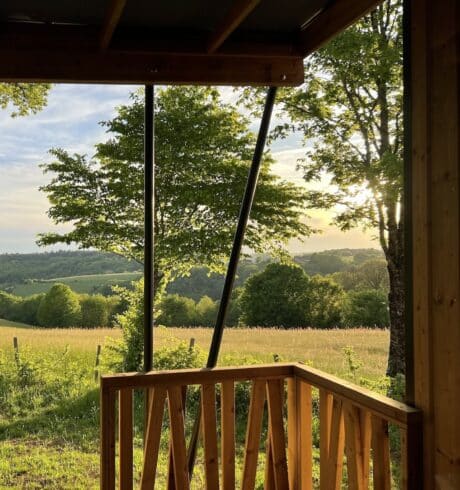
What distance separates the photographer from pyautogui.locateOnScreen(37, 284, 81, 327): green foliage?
643 cm

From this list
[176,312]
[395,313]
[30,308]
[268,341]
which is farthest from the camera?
[176,312]

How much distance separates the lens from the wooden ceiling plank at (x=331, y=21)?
1877mm

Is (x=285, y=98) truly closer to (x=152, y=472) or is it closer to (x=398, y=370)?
(x=398, y=370)

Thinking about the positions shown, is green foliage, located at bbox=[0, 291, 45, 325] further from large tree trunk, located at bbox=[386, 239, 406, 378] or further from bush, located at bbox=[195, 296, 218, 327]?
large tree trunk, located at bbox=[386, 239, 406, 378]

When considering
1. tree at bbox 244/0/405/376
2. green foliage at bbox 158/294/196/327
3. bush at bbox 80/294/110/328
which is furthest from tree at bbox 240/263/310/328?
bush at bbox 80/294/110/328

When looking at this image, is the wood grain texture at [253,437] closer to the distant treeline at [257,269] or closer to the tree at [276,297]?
the tree at [276,297]

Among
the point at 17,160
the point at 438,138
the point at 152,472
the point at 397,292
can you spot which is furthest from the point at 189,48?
the point at 17,160

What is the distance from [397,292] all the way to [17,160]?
5.38m

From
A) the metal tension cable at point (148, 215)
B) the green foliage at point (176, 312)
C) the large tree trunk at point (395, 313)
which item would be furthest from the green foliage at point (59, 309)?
the metal tension cable at point (148, 215)

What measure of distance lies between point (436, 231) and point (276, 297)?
5684mm

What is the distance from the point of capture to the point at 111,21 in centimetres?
193

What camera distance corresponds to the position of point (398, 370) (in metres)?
6.27

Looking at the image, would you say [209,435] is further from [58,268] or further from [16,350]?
[58,268]

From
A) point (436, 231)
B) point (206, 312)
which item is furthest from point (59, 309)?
point (436, 231)
